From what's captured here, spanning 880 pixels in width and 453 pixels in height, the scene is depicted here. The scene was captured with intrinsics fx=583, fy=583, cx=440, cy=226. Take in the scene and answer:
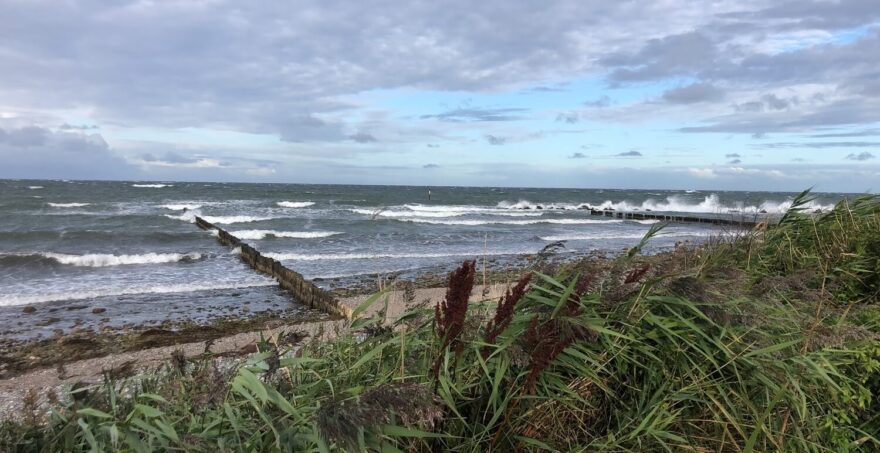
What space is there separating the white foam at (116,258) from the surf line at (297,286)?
6.75 ft

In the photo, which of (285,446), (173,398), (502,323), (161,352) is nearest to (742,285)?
(502,323)

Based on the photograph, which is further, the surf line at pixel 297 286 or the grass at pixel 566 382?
the surf line at pixel 297 286

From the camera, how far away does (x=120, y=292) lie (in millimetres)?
13945

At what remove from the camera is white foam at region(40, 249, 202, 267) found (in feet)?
60.3

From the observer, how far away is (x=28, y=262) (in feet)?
59.6

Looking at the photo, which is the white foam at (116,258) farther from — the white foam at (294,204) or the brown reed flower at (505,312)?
the white foam at (294,204)

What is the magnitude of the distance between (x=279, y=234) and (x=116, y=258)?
9.16 meters

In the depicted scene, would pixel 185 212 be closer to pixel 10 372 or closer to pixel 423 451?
pixel 10 372

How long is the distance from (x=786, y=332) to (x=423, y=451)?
173 centimetres

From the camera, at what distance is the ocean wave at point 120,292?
12.9m

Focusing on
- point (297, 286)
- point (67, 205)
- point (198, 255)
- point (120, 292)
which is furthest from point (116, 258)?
point (67, 205)

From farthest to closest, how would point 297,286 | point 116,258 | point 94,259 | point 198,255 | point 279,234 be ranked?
point 279,234, point 198,255, point 116,258, point 94,259, point 297,286

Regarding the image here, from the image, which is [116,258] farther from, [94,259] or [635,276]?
[635,276]

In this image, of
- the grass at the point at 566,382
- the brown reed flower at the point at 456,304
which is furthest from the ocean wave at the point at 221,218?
the brown reed flower at the point at 456,304
